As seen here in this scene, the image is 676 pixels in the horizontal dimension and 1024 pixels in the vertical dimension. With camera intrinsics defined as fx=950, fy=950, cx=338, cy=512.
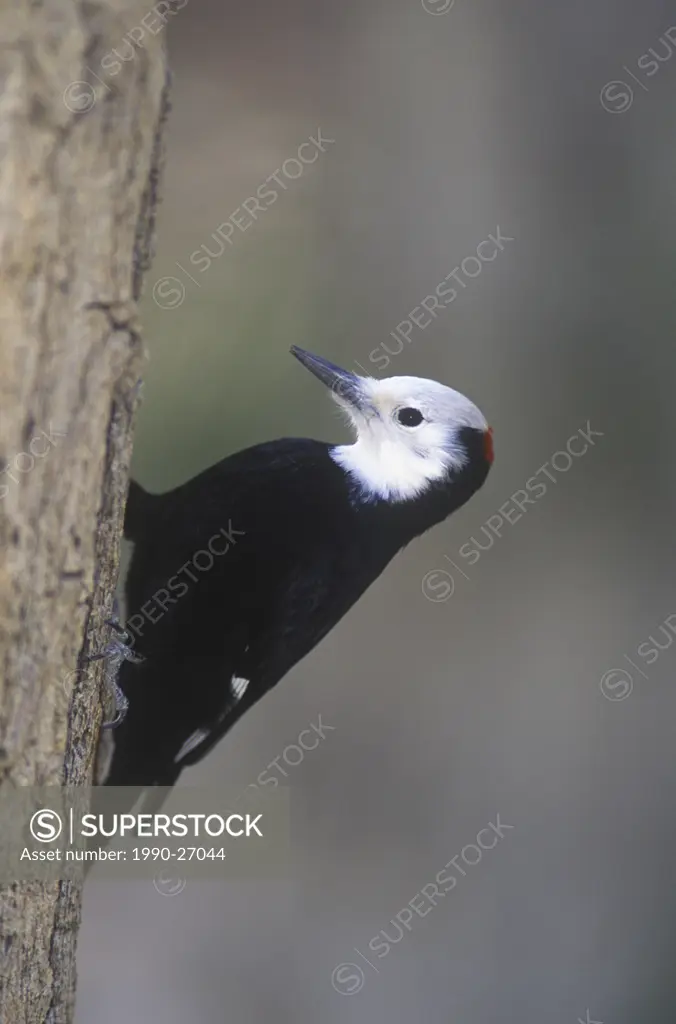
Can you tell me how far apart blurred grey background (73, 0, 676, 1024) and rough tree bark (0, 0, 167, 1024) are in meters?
1.22

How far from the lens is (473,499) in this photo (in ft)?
8.61

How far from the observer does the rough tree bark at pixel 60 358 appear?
1.03 meters

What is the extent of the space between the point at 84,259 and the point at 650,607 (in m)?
2.02

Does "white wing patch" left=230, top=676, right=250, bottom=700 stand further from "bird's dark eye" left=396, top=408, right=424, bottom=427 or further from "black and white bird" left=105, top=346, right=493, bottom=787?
"bird's dark eye" left=396, top=408, right=424, bottom=427

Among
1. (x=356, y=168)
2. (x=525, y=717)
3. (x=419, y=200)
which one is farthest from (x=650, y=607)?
(x=356, y=168)

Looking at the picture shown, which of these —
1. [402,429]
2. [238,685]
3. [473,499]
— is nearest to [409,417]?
[402,429]

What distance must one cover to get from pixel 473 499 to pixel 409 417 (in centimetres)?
90

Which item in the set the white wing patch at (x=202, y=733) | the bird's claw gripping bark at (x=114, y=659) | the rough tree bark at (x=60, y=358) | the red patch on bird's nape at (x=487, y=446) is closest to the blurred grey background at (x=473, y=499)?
the white wing patch at (x=202, y=733)

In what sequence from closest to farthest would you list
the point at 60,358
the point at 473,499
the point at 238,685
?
1. the point at 60,358
2. the point at 238,685
3. the point at 473,499

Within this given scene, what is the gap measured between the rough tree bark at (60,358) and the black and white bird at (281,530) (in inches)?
20.7

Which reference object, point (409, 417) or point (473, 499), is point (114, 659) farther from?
point (473, 499)

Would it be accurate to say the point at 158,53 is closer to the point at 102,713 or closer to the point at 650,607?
the point at 102,713

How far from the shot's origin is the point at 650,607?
2.64 m

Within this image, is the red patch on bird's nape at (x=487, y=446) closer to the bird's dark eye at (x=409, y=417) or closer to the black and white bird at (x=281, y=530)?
the black and white bird at (x=281, y=530)
